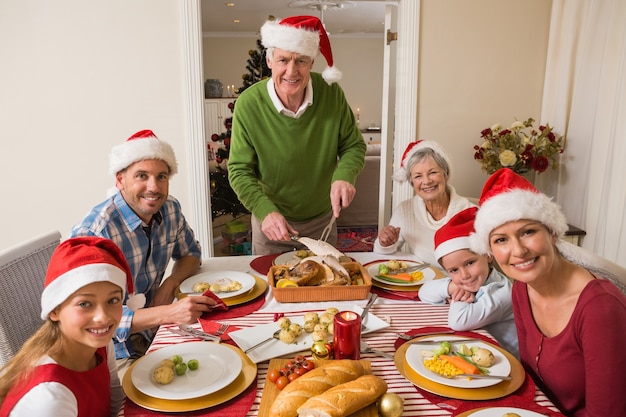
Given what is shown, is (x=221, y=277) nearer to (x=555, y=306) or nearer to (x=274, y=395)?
(x=274, y=395)

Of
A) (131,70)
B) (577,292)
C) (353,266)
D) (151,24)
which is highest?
(151,24)

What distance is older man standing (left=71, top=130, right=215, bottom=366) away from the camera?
1.75m

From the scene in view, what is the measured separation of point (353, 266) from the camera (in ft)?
6.17

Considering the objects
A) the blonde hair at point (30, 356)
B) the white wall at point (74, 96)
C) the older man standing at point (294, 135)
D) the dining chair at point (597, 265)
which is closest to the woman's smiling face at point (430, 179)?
the older man standing at point (294, 135)

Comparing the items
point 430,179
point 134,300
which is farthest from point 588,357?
point 430,179

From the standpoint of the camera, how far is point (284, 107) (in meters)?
2.47

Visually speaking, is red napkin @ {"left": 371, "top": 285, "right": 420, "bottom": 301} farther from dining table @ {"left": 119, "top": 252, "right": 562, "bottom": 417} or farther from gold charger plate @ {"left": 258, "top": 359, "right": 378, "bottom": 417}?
gold charger plate @ {"left": 258, "top": 359, "right": 378, "bottom": 417}

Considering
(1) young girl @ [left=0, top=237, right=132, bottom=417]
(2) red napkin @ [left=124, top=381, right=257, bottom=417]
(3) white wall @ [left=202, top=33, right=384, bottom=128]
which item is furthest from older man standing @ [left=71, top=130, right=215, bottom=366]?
(3) white wall @ [left=202, top=33, right=384, bottom=128]

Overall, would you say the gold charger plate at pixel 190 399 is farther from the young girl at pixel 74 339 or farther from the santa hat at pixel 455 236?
the santa hat at pixel 455 236

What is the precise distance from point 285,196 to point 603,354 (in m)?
1.67

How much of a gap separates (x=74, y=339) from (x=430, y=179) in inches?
66.6

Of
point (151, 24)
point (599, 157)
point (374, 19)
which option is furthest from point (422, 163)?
point (374, 19)

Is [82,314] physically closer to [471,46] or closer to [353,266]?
→ [353,266]

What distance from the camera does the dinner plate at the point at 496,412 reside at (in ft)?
3.43
